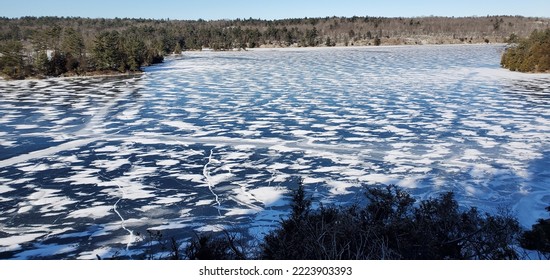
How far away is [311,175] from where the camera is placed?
1041cm

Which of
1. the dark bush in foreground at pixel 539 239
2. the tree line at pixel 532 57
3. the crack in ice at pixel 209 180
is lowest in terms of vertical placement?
the crack in ice at pixel 209 180

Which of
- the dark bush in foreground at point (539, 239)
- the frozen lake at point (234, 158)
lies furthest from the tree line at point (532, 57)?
the dark bush in foreground at point (539, 239)

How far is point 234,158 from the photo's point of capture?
11.9m

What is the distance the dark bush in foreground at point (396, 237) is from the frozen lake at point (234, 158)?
83.8 inches

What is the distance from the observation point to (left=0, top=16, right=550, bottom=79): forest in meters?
40.6

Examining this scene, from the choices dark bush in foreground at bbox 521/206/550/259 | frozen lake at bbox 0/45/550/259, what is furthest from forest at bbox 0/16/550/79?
dark bush in foreground at bbox 521/206/550/259

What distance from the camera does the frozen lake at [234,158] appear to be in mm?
7965

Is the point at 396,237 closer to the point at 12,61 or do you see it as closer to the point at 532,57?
the point at 532,57

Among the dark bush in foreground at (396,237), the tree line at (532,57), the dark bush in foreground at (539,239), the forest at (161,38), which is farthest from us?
the forest at (161,38)

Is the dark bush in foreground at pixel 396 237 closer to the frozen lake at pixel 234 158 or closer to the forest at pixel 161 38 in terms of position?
the frozen lake at pixel 234 158

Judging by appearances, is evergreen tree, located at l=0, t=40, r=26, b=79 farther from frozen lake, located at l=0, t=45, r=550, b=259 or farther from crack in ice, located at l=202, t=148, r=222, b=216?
crack in ice, located at l=202, t=148, r=222, b=216

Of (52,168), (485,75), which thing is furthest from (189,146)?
(485,75)
